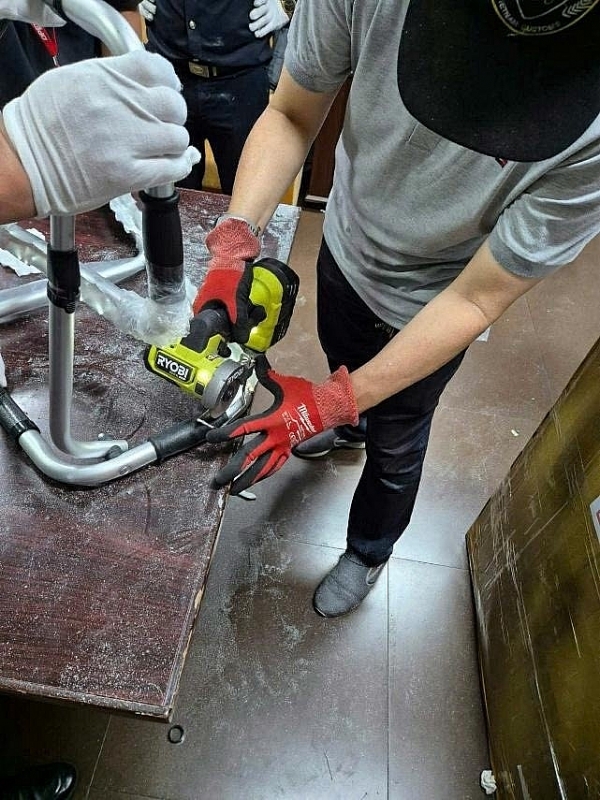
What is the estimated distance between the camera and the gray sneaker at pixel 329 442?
1645mm

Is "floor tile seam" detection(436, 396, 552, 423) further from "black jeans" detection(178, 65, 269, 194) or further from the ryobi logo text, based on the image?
the ryobi logo text

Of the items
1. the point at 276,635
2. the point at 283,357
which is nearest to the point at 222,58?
the point at 283,357

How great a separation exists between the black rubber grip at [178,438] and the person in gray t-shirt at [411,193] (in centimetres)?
5

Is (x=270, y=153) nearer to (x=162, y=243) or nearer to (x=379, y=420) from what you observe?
(x=162, y=243)

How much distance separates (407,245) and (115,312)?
504 millimetres

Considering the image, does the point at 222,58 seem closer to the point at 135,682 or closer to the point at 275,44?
the point at 275,44

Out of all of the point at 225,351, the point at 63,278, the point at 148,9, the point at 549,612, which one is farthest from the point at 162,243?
the point at 148,9

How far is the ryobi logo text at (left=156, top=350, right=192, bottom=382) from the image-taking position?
0.83m

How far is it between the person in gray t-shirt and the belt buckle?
0.73m

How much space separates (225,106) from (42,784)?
5.40 ft

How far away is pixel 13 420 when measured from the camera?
0.87 m

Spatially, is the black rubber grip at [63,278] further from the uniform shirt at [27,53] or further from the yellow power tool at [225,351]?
the uniform shirt at [27,53]

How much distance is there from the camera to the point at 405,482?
3.82ft

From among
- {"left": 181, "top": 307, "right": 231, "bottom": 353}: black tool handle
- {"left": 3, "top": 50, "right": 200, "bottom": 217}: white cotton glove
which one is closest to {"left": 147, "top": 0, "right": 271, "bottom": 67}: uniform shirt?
{"left": 181, "top": 307, "right": 231, "bottom": 353}: black tool handle
